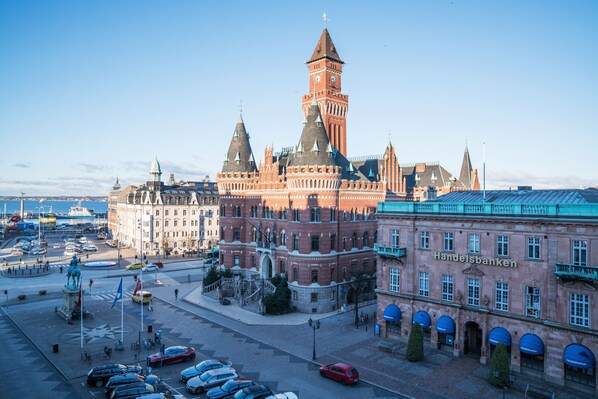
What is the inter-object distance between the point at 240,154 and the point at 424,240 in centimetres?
3613

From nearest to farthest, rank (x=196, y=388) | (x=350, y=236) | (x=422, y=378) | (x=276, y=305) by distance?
1. (x=196, y=388)
2. (x=422, y=378)
3. (x=276, y=305)
4. (x=350, y=236)

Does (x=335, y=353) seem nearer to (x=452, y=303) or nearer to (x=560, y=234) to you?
(x=452, y=303)

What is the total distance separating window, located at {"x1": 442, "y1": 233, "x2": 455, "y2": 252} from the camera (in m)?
38.8

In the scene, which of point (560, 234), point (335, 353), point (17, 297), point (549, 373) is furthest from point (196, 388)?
point (17, 297)

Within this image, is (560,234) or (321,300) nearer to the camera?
(560,234)

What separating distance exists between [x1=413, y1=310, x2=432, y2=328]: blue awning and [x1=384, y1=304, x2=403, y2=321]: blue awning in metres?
1.97

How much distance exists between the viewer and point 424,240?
40.9 metres

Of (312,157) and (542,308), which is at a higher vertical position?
(312,157)

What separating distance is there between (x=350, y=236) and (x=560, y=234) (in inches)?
1200

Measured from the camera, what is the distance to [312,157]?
183ft

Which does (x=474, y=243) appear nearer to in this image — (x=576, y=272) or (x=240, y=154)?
(x=576, y=272)

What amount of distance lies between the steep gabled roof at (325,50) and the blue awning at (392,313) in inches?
2017

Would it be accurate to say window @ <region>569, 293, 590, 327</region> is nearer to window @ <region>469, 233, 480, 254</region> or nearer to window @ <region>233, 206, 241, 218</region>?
window @ <region>469, 233, 480, 254</region>

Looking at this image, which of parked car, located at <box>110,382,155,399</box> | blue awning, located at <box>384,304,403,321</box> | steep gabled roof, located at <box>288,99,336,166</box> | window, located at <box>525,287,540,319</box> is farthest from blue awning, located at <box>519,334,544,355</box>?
steep gabled roof, located at <box>288,99,336,166</box>
